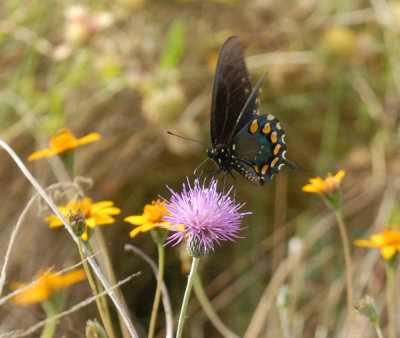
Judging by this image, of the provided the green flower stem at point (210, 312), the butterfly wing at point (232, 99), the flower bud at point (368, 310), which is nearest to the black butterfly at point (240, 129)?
the butterfly wing at point (232, 99)

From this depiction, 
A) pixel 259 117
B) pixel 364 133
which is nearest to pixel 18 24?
pixel 259 117

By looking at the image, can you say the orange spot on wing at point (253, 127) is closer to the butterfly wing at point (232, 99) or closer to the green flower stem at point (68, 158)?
the butterfly wing at point (232, 99)

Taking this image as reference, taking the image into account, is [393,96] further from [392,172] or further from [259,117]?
[259,117]

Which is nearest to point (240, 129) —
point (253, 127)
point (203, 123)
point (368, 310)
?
point (253, 127)

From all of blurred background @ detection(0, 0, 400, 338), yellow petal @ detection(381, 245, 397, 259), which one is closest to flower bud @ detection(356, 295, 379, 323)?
yellow petal @ detection(381, 245, 397, 259)

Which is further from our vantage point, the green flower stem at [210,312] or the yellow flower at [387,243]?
the green flower stem at [210,312]

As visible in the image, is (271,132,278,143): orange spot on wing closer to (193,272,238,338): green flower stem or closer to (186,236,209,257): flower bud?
(193,272,238,338): green flower stem
